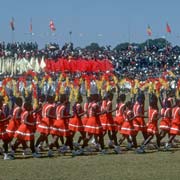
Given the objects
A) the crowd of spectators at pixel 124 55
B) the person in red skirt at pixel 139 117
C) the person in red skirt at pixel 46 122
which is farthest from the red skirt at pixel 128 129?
the crowd of spectators at pixel 124 55

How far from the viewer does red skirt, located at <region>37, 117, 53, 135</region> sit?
20.2 meters

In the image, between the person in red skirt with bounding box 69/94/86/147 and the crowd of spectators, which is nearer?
the person in red skirt with bounding box 69/94/86/147

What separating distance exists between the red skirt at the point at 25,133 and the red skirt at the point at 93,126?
2.07 m

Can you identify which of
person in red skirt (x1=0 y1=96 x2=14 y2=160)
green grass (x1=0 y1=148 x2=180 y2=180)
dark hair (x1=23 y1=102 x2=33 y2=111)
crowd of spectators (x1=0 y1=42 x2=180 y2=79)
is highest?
crowd of spectators (x1=0 y1=42 x2=180 y2=79)

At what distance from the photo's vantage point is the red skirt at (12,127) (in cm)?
1967

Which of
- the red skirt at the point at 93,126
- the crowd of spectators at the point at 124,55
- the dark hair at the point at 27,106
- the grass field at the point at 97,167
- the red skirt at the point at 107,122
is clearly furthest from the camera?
the crowd of spectators at the point at 124,55

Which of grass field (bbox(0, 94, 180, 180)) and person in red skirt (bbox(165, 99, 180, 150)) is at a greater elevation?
person in red skirt (bbox(165, 99, 180, 150))

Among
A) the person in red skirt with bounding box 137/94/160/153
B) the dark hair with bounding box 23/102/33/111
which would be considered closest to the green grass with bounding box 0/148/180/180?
the person in red skirt with bounding box 137/94/160/153

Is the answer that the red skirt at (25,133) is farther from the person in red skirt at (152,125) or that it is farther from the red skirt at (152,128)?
the red skirt at (152,128)

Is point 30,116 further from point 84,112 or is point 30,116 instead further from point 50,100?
point 84,112

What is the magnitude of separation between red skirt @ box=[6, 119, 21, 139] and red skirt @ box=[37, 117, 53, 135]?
0.71 meters

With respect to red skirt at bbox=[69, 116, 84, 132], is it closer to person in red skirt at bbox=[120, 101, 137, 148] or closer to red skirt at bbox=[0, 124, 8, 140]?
person in red skirt at bbox=[120, 101, 137, 148]

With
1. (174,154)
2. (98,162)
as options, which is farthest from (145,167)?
(174,154)

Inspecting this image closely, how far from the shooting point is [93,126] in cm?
2073
